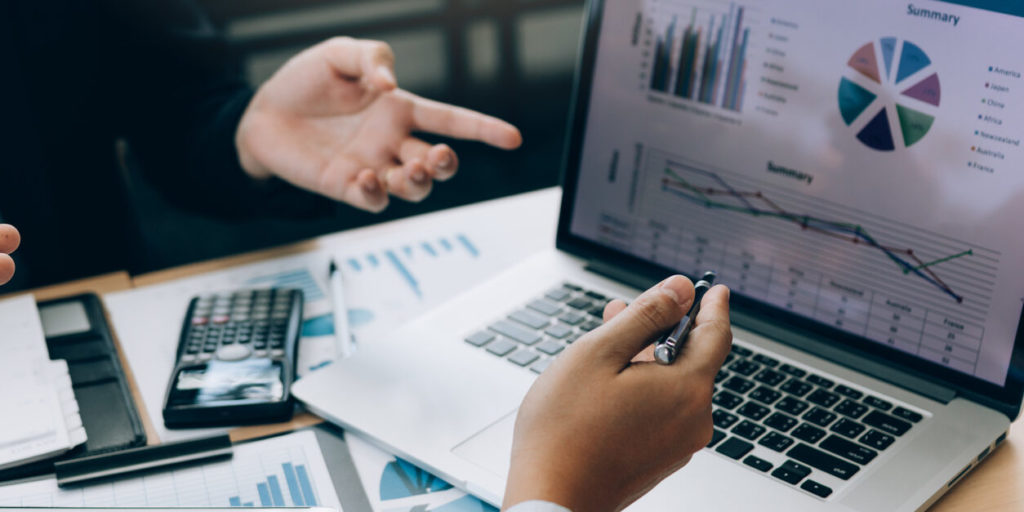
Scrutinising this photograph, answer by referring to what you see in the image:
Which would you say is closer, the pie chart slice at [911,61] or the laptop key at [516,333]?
the pie chart slice at [911,61]

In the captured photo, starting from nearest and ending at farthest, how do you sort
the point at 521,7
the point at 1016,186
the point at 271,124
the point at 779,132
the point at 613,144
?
the point at 1016,186 < the point at 779,132 < the point at 613,144 < the point at 271,124 < the point at 521,7

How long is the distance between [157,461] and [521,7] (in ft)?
7.54

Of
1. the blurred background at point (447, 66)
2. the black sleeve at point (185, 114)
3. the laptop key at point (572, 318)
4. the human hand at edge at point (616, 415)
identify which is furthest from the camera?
the blurred background at point (447, 66)

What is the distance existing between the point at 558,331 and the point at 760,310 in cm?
19

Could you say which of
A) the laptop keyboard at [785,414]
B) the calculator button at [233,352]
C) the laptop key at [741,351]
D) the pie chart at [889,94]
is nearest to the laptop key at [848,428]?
the laptop keyboard at [785,414]

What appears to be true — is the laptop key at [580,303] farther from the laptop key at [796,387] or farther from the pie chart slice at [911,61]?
the pie chart slice at [911,61]

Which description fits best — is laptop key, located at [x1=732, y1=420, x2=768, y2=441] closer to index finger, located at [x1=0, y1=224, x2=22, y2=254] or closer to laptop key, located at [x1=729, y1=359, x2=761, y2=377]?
laptop key, located at [x1=729, y1=359, x2=761, y2=377]

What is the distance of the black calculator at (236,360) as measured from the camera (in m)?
0.72

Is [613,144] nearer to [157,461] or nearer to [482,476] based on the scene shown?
[482,476]

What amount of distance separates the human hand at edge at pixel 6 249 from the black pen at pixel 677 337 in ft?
1.47

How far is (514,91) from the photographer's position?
2.78 m

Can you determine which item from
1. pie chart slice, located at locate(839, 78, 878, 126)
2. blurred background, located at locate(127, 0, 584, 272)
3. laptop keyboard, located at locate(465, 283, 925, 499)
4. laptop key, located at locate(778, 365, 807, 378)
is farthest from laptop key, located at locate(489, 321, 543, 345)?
blurred background, located at locate(127, 0, 584, 272)

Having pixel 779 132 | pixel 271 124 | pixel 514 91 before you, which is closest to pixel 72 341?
pixel 271 124

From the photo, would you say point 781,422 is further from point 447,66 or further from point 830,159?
point 447,66
